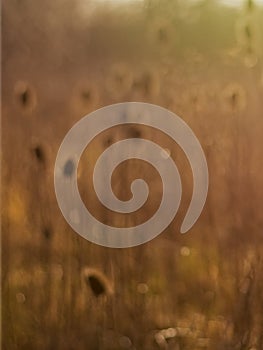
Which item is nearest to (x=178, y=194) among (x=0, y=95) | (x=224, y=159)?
(x=224, y=159)

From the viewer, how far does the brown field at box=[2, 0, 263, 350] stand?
3.90 ft

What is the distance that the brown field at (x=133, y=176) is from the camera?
1188 mm

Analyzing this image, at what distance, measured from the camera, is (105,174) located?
3.94ft

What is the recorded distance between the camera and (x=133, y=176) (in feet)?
3.93

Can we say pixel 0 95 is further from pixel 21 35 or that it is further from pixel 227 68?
pixel 227 68

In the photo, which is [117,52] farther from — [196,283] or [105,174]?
[196,283]

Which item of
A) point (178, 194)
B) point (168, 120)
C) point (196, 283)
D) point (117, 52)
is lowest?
point (196, 283)

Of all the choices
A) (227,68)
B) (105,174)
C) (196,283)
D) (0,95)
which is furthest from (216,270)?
(0,95)

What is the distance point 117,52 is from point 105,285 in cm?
48

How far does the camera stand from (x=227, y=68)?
119 centimetres

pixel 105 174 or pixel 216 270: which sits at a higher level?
pixel 105 174

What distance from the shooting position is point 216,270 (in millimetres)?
1188

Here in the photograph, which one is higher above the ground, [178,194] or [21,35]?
[21,35]

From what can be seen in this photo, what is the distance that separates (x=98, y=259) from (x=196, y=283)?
0.21 m
